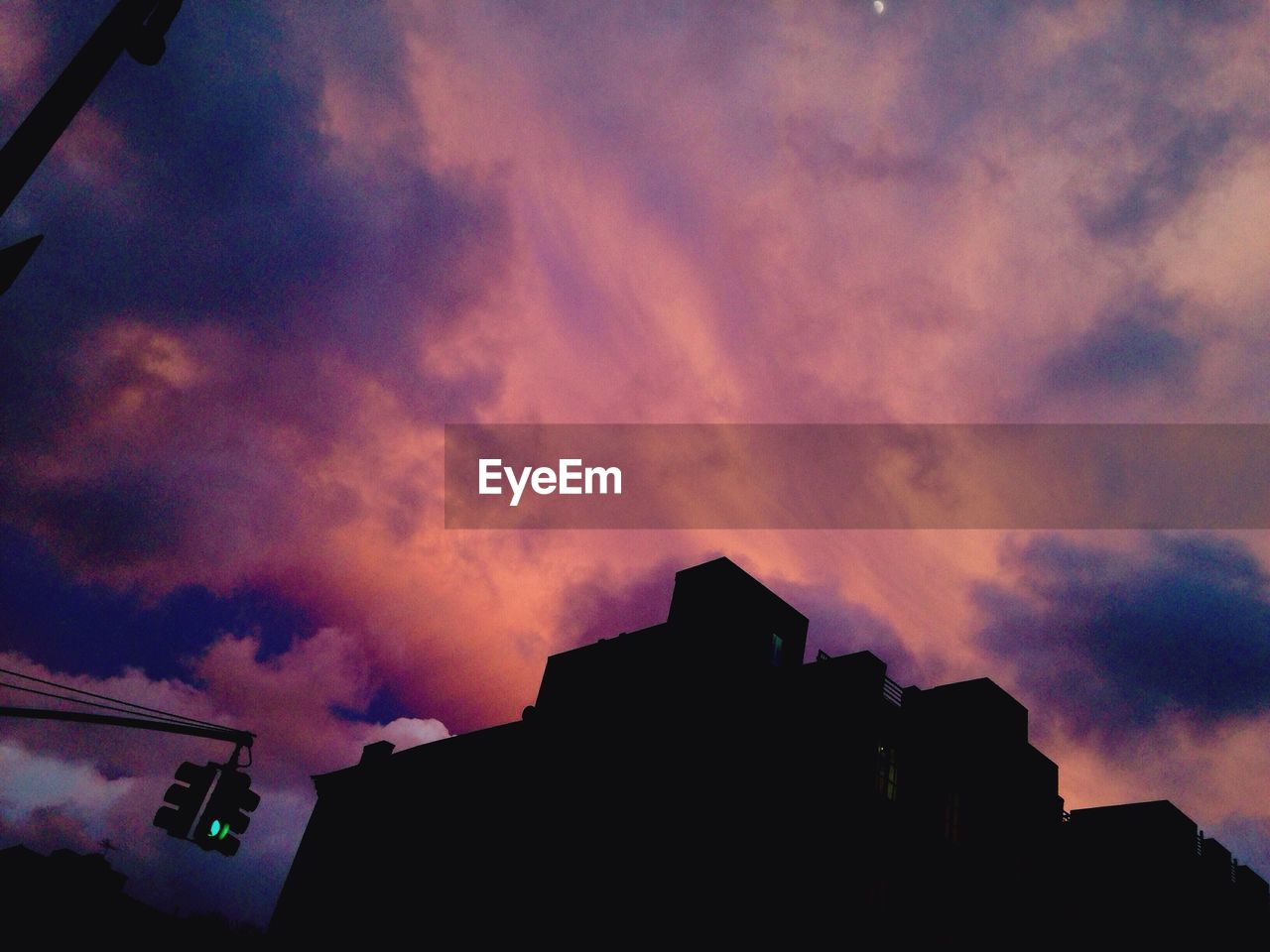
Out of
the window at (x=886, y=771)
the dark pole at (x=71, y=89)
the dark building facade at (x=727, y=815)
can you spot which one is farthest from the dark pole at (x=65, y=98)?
the window at (x=886, y=771)

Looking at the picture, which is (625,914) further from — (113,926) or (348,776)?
(113,926)

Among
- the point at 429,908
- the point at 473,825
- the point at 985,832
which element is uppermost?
the point at 985,832

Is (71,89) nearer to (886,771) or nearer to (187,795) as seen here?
(187,795)

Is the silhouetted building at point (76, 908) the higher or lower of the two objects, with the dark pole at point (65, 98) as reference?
lower

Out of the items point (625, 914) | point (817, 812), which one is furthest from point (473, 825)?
point (817, 812)

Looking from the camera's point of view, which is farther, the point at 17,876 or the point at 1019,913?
the point at 17,876

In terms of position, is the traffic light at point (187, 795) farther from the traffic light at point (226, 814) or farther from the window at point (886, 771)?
the window at point (886, 771)

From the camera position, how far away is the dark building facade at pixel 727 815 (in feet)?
63.5

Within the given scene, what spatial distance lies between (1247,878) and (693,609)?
3138 centimetres

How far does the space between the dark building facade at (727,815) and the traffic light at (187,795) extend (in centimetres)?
1452

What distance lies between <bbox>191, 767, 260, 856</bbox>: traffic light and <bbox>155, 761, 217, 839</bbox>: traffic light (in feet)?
0.49

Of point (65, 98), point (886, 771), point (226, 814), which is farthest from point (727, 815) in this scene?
point (65, 98)

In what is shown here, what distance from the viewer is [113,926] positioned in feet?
148

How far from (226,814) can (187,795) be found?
0.64 meters
